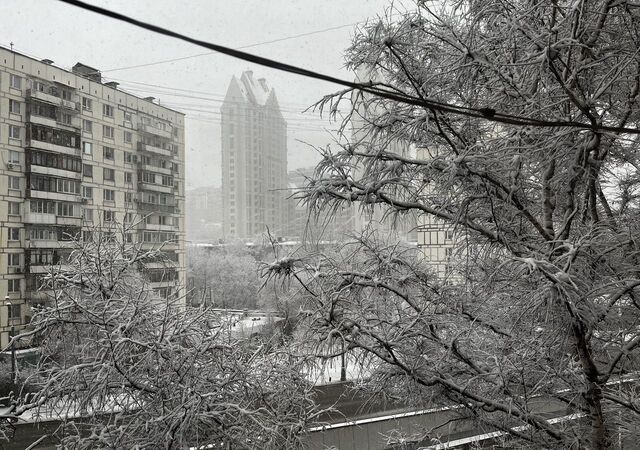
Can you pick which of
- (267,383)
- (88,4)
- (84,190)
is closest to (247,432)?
(267,383)

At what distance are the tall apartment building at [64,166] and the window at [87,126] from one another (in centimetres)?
2

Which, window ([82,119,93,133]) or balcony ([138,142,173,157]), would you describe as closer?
window ([82,119,93,133])

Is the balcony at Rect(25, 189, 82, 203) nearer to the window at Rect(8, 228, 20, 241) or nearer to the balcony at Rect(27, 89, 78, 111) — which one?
the window at Rect(8, 228, 20, 241)

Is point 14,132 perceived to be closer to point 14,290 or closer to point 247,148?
point 14,290

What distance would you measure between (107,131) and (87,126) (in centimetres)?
40

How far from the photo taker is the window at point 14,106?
8498mm

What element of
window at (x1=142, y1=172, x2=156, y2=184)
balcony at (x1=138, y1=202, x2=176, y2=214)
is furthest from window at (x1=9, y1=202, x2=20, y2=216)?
window at (x1=142, y1=172, x2=156, y2=184)

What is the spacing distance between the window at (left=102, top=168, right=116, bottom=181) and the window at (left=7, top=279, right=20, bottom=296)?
8.61 feet

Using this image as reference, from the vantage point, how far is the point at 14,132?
332 inches

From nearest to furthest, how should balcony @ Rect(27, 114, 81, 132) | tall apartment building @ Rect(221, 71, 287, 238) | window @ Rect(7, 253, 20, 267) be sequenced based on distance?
window @ Rect(7, 253, 20, 267) < balcony @ Rect(27, 114, 81, 132) < tall apartment building @ Rect(221, 71, 287, 238)

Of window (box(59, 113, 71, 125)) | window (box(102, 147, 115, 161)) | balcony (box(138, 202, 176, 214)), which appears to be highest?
window (box(59, 113, 71, 125))

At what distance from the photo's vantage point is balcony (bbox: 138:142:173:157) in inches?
416

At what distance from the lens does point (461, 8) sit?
2.96m

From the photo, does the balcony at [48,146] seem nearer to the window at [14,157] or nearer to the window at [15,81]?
the window at [14,157]
